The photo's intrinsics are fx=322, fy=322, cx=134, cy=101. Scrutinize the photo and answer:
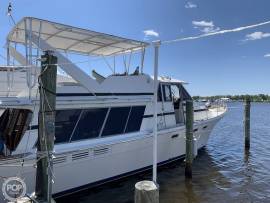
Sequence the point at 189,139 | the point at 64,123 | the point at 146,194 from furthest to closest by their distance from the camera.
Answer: the point at 189,139, the point at 64,123, the point at 146,194

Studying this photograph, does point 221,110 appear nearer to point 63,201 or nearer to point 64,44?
point 64,44

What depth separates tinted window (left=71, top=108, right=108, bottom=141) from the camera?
8680 millimetres

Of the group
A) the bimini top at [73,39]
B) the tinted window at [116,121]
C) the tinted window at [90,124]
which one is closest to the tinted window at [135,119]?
the tinted window at [116,121]

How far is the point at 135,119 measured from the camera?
1020 centimetres

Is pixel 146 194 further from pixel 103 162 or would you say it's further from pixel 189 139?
pixel 189 139

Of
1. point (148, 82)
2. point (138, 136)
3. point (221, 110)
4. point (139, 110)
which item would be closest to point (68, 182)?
point (138, 136)

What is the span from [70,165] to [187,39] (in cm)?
425

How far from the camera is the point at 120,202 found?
28.3ft

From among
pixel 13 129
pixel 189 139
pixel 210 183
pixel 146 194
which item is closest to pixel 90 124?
pixel 13 129

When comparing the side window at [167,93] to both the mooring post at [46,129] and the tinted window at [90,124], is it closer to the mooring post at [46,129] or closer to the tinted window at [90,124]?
the tinted window at [90,124]

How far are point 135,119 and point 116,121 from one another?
81cm

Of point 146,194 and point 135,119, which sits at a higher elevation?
point 135,119

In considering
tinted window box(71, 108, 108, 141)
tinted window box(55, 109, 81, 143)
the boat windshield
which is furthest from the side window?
the boat windshield

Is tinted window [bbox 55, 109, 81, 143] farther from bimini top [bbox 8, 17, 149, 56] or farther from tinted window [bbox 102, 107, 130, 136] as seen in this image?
bimini top [bbox 8, 17, 149, 56]
